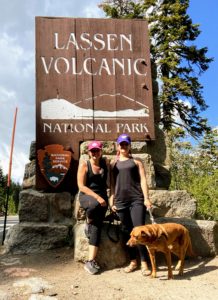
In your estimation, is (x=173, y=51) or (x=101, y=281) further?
(x=173, y=51)

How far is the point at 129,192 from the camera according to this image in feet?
14.6

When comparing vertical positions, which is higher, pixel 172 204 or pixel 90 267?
pixel 172 204

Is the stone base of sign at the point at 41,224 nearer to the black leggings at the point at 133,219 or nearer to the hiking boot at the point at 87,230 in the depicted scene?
the hiking boot at the point at 87,230

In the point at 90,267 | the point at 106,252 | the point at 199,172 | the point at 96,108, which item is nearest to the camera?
the point at 90,267

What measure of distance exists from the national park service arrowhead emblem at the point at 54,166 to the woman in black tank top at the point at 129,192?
1.18 metres

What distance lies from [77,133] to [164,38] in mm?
13897

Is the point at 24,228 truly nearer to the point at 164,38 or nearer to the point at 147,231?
the point at 147,231

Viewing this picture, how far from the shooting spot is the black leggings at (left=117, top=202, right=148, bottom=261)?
435 centimetres

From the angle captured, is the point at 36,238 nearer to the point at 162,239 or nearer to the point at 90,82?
the point at 162,239

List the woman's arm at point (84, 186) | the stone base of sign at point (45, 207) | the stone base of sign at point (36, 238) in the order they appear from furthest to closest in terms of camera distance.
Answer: the stone base of sign at point (45, 207) < the stone base of sign at point (36, 238) < the woman's arm at point (84, 186)

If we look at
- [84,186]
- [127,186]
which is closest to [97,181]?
[84,186]

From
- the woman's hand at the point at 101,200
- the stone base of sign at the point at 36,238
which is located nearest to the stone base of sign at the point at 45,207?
the stone base of sign at the point at 36,238

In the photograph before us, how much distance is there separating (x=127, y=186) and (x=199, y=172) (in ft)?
21.6

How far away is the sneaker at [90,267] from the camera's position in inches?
166
